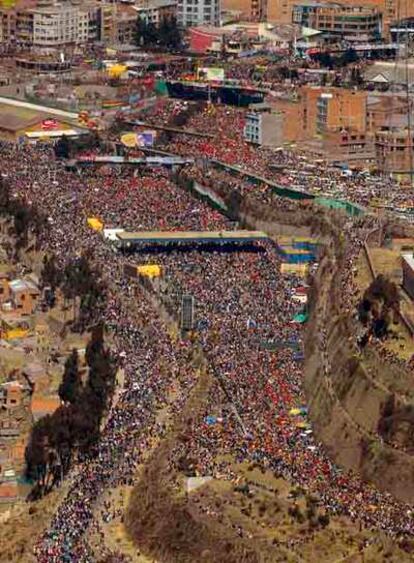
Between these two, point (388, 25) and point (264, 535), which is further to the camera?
point (388, 25)

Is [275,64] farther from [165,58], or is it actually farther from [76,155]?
[76,155]

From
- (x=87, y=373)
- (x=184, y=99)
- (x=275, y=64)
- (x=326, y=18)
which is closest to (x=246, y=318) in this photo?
(x=87, y=373)

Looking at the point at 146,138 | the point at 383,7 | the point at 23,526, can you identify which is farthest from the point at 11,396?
the point at 383,7

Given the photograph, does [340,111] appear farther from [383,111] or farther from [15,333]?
[15,333]

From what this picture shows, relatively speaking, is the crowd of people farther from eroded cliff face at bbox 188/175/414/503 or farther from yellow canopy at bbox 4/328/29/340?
yellow canopy at bbox 4/328/29/340

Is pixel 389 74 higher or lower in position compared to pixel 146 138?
higher
